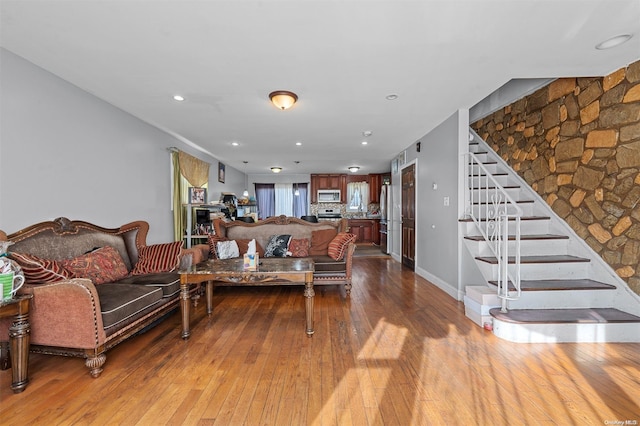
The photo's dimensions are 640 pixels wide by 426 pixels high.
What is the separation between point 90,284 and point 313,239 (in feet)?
9.83

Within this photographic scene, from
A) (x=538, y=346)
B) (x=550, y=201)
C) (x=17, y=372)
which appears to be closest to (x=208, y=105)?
(x=17, y=372)

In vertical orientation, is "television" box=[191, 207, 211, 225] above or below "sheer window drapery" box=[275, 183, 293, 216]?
below

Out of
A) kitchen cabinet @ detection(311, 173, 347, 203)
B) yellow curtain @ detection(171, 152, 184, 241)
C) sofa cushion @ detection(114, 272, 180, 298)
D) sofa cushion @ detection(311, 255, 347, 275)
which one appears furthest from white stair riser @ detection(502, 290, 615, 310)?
kitchen cabinet @ detection(311, 173, 347, 203)

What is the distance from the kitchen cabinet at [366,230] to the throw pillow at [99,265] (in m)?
7.07

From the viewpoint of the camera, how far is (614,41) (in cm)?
214

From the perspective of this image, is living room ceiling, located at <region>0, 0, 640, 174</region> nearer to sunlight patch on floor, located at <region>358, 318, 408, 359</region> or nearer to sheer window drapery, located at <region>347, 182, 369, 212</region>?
sunlight patch on floor, located at <region>358, 318, 408, 359</region>

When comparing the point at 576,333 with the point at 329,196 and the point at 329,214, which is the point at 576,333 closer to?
the point at 329,214

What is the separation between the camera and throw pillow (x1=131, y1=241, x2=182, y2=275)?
10.2 ft

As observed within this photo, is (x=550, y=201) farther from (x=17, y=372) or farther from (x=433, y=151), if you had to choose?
(x=17, y=372)

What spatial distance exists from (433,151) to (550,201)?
1.70m

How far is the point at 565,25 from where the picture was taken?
75.9 inches

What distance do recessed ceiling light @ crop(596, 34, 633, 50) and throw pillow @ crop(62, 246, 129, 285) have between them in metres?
4.82

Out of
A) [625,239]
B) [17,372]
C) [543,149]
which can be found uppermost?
[543,149]

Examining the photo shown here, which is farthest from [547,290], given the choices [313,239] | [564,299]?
[313,239]
